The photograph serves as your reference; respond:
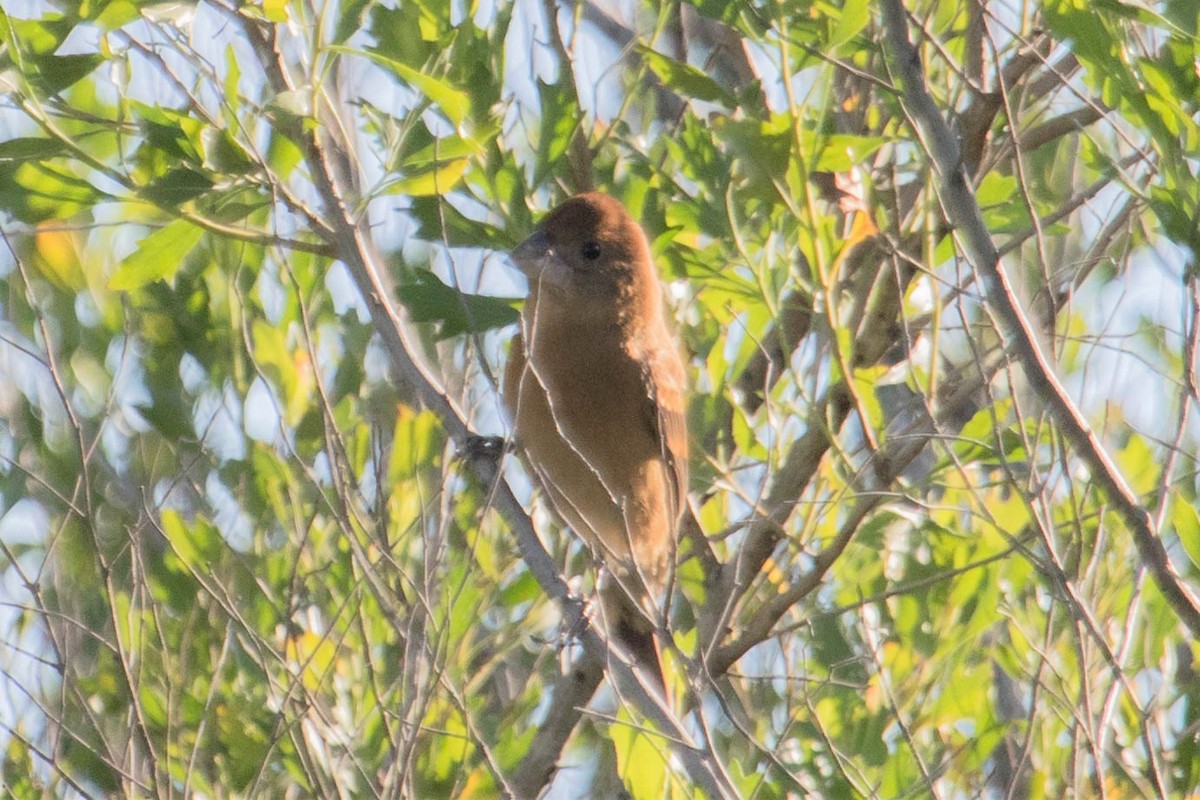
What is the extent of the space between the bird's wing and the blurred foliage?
29 cm

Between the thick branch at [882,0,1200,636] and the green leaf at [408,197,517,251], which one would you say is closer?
the thick branch at [882,0,1200,636]

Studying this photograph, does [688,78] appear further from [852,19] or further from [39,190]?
[39,190]

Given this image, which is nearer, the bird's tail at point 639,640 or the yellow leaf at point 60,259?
the yellow leaf at point 60,259

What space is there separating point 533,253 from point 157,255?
1.19 meters

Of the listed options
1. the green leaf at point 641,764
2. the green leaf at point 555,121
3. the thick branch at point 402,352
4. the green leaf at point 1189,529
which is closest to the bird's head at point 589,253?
the green leaf at point 555,121

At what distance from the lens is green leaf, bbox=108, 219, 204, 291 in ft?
11.5

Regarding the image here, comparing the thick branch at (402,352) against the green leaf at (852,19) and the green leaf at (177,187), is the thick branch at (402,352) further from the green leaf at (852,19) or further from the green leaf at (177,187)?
the green leaf at (852,19)

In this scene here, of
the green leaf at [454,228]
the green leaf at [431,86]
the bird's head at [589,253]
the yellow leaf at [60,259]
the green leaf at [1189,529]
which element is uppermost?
the bird's head at [589,253]

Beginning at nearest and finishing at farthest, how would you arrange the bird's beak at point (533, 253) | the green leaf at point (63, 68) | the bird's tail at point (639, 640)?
the green leaf at point (63, 68) → the bird's beak at point (533, 253) → the bird's tail at point (639, 640)

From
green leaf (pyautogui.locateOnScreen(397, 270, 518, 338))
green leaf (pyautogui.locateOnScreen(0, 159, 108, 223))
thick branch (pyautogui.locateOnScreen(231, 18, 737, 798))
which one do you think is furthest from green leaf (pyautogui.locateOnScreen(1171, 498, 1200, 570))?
green leaf (pyautogui.locateOnScreen(0, 159, 108, 223))

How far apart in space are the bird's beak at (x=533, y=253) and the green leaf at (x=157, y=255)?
974 millimetres

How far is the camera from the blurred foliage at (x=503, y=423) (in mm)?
3391

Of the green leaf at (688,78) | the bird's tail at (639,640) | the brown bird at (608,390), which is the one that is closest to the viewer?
the green leaf at (688,78)

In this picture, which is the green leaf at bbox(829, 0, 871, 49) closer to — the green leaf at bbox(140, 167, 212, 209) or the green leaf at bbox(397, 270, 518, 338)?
the green leaf at bbox(397, 270, 518, 338)
